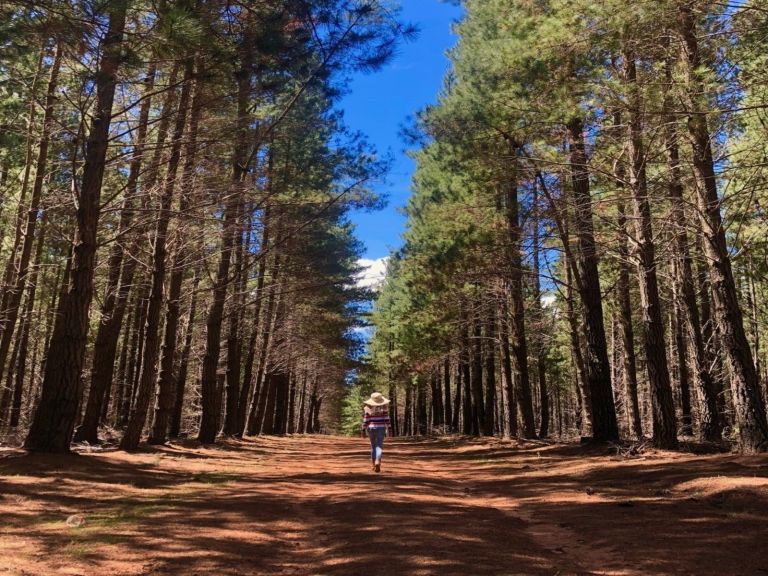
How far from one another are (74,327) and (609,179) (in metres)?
11.2

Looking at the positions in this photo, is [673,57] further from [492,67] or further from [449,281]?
[449,281]

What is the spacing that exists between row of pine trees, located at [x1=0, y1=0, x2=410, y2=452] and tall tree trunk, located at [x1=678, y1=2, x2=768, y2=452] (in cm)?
493

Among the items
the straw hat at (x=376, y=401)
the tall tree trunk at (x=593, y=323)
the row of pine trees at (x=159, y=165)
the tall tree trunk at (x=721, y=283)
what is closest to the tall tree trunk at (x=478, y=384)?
the row of pine trees at (x=159, y=165)

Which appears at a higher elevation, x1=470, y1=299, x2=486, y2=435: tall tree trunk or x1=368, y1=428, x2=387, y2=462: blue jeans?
x1=470, y1=299, x2=486, y2=435: tall tree trunk

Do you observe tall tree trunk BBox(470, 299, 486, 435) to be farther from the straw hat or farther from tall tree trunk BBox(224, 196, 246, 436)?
the straw hat

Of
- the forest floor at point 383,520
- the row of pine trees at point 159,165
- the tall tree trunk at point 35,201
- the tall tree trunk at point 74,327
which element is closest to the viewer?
the forest floor at point 383,520

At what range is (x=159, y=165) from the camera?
10273mm

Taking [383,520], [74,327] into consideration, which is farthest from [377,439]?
[74,327]

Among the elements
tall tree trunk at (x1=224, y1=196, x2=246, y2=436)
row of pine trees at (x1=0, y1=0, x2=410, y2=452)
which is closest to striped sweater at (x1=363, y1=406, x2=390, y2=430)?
row of pine trees at (x1=0, y1=0, x2=410, y2=452)

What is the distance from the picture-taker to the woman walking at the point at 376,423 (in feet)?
38.1

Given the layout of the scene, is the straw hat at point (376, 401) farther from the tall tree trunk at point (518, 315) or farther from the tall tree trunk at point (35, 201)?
the tall tree trunk at point (35, 201)

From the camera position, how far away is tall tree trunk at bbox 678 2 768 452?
929 centimetres

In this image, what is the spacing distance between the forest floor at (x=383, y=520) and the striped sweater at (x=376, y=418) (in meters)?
1.20

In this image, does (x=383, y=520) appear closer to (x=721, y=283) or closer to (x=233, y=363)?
(x=721, y=283)
